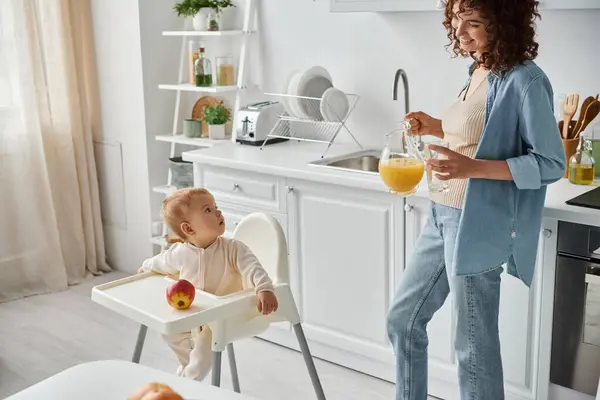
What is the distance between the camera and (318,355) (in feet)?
10.9

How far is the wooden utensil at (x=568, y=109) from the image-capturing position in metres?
2.76

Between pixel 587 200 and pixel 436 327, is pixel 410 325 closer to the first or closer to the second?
pixel 436 327

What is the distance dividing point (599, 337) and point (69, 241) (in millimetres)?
2945

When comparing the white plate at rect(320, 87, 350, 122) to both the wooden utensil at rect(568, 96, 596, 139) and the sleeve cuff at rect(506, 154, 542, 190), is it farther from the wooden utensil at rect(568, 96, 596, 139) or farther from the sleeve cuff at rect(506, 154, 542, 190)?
the sleeve cuff at rect(506, 154, 542, 190)

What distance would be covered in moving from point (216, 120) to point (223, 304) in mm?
2012

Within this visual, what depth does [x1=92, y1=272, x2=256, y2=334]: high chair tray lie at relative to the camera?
6.62ft

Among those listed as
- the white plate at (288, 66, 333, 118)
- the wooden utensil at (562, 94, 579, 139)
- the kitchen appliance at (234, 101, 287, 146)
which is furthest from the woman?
the kitchen appliance at (234, 101, 287, 146)

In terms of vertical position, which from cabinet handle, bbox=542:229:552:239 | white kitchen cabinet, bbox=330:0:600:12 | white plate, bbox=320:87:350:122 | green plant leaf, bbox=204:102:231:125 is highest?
white kitchen cabinet, bbox=330:0:600:12

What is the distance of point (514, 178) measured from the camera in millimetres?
2064

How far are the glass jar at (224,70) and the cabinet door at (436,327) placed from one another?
4.87 ft

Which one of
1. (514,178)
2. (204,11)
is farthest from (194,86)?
(514,178)

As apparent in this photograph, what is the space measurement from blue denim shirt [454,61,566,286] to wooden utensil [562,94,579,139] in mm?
691

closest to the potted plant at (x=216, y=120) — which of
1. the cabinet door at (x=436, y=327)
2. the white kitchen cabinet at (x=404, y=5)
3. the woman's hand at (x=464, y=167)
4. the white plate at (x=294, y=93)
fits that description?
the white plate at (x=294, y=93)

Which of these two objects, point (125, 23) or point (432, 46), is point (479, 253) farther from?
point (125, 23)
